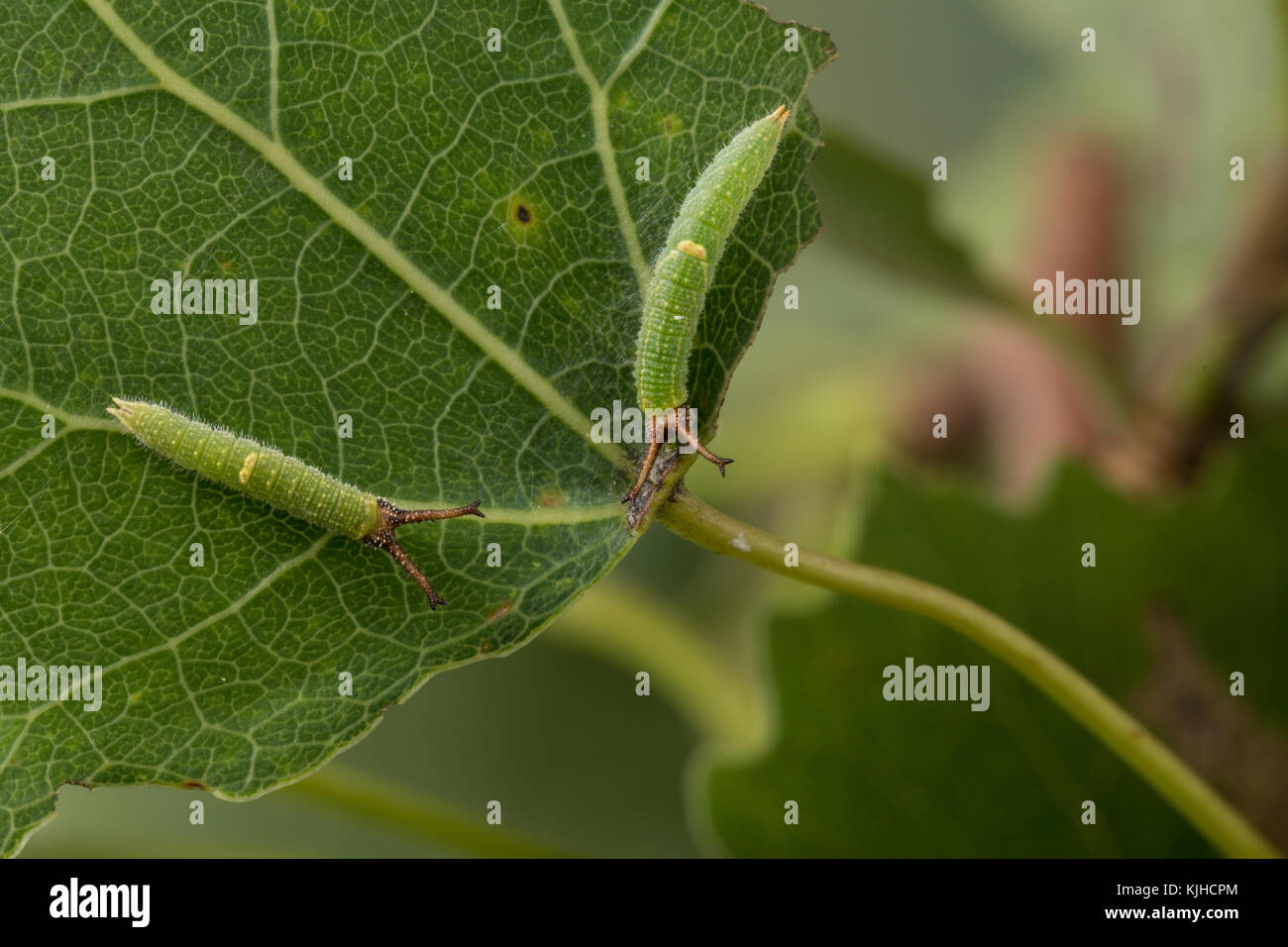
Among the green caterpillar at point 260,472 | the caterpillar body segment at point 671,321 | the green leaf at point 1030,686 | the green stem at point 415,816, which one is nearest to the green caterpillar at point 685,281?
the caterpillar body segment at point 671,321

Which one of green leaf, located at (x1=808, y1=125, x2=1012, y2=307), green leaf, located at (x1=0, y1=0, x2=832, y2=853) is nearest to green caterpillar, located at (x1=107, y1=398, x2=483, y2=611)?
green leaf, located at (x1=0, y1=0, x2=832, y2=853)

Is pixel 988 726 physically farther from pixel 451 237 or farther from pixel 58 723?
pixel 58 723

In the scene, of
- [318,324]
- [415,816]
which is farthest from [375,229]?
[415,816]

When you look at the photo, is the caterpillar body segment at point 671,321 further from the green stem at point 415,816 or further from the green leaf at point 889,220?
the green stem at point 415,816
